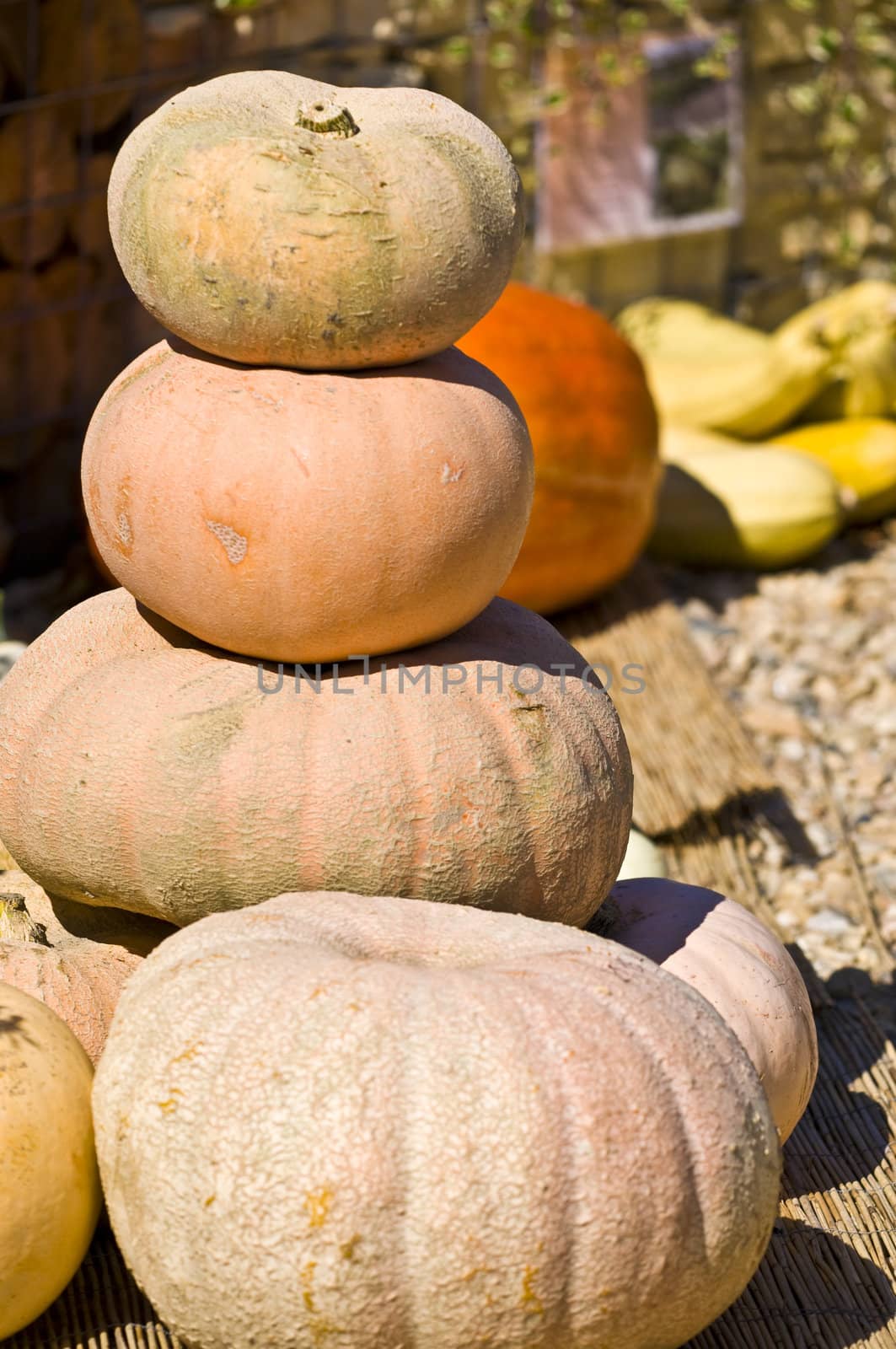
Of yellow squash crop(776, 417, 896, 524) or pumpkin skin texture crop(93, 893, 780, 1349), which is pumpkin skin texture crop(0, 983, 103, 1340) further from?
yellow squash crop(776, 417, 896, 524)

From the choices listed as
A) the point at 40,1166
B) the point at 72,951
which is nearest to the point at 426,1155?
the point at 40,1166

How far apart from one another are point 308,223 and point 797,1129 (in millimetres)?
1848

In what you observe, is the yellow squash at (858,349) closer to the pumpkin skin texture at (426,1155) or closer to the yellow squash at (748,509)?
the yellow squash at (748,509)

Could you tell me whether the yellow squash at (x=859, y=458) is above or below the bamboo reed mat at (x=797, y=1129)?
below

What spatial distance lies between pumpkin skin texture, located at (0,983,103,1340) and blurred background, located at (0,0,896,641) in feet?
9.40

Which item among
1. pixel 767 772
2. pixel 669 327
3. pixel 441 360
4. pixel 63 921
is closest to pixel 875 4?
pixel 669 327

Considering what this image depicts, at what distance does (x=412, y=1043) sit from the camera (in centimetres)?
183

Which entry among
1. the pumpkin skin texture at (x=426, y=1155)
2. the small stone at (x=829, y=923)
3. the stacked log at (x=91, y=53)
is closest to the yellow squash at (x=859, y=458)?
the small stone at (x=829, y=923)

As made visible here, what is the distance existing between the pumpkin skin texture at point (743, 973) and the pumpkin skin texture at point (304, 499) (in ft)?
2.24

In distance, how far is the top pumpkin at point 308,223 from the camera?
7.02ft

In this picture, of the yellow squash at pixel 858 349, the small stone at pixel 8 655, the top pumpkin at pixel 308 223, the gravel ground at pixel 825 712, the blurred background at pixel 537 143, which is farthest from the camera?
the yellow squash at pixel 858 349

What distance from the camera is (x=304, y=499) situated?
2.17 meters

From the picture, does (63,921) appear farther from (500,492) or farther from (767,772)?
(767,772)

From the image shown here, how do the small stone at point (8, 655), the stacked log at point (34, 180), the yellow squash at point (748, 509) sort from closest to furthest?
the small stone at point (8, 655), the stacked log at point (34, 180), the yellow squash at point (748, 509)
